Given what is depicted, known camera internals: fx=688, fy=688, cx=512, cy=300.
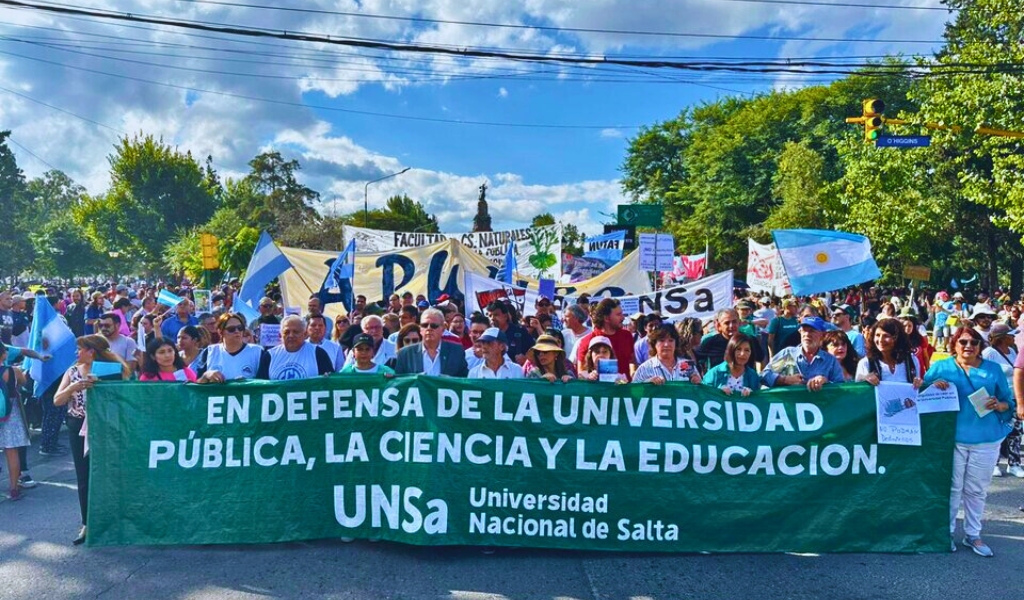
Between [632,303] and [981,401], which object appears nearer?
[981,401]

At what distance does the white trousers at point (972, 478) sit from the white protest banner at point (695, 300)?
5268mm

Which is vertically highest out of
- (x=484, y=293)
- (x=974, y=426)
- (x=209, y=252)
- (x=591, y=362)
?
(x=209, y=252)

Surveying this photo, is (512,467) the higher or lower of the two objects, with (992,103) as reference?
lower

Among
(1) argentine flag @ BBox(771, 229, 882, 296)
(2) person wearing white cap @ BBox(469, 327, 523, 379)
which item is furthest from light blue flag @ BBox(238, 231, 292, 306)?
(1) argentine flag @ BBox(771, 229, 882, 296)

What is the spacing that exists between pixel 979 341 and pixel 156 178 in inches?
2899

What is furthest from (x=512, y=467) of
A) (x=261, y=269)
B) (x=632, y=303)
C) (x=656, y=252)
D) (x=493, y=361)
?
(x=656, y=252)

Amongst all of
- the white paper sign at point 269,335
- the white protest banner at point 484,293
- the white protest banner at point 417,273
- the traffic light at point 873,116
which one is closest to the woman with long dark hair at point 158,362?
the white paper sign at point 269,335

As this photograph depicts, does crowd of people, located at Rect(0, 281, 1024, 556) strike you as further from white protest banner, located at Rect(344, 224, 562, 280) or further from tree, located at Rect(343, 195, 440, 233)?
tree, located at Rect(343, 195, 440, 233)

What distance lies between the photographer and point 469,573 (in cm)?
449

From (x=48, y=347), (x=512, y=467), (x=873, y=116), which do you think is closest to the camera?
(x=512, y=467)

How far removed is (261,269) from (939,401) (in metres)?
8.90

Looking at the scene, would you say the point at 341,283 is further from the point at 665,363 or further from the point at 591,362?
the point at 665,363

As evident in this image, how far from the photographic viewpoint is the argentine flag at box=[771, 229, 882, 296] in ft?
31.8

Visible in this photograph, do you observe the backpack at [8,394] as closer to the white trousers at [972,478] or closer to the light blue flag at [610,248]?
the white trousers at [972,478]
